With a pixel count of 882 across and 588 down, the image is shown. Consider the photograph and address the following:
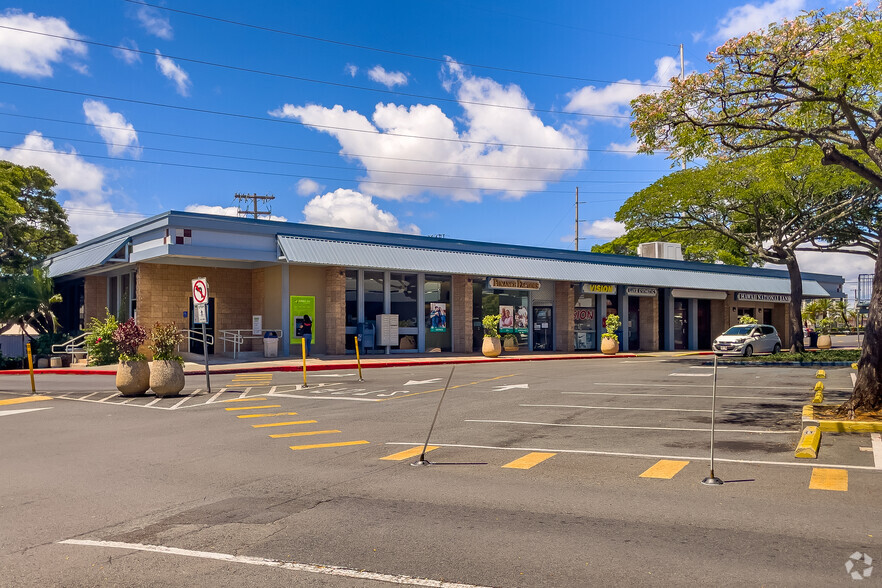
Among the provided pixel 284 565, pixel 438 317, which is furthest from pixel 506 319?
pixel 284 565

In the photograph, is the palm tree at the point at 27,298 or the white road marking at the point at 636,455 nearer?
the white road marking at the point at 636,455

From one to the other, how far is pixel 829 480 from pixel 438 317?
2461cm

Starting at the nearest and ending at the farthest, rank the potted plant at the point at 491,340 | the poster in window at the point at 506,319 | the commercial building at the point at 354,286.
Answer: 1. the commercial building at the point at 354,286
2. the potted plant at the point at 491,340
3. the poster in window at the point at 506,319

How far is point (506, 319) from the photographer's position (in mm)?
34406

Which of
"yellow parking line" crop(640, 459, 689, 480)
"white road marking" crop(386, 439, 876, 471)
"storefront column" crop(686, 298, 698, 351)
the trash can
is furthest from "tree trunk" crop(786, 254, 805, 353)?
"yellow parking line" crop(640, 459, 689, 480)

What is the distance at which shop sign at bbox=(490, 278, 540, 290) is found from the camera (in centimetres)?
3309

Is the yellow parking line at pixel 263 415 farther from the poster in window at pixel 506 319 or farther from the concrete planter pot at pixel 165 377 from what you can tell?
the poster in window at pixel 506 319

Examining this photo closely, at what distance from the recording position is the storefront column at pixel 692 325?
4272cm

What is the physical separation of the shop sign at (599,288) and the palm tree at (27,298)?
85.0 ft

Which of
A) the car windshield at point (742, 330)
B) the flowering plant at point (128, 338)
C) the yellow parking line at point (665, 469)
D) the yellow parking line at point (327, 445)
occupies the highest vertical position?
the flowering plant at point (128, 338)

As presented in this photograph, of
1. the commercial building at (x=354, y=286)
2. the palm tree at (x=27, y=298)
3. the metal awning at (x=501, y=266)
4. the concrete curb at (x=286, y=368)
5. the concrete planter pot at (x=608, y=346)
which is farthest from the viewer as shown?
the concrete planter pot at (x=608, y=346)

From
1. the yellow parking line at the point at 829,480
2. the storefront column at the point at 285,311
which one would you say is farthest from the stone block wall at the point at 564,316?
the yellow parking line at the point at 829,480

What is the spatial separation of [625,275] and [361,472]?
3195cm

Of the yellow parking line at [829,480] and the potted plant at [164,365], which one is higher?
the potted plant at [164,365]
